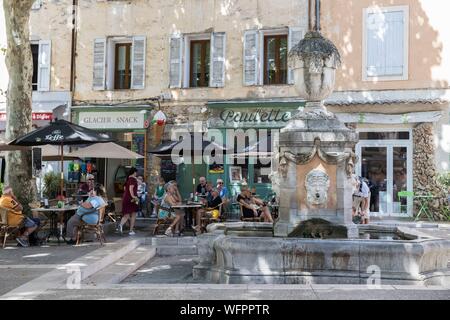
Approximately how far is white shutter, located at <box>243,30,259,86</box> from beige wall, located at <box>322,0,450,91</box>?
237 cm

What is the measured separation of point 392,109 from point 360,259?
1205 centimetres

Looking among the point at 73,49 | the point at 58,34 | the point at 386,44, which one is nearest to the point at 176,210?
the point at 386,44

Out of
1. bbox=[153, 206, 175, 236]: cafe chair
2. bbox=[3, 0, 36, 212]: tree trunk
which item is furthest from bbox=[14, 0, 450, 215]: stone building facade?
bbox=[3, 0, 36, 212]: tree trunk

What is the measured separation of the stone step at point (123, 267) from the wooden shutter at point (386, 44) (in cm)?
1101

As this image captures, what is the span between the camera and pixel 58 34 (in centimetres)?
2098

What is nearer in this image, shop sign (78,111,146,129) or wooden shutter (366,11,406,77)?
wooden shutter (366,11,406,77)

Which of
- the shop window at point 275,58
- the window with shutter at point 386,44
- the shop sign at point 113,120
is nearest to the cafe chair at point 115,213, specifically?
the shop sign at point 113,120

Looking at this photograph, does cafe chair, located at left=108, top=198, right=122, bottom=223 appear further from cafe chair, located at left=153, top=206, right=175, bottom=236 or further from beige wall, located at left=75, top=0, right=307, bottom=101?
beige wall, located at left=75, top=0, right=307, bottom=101

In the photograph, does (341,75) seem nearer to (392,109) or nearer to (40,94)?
(392,109)

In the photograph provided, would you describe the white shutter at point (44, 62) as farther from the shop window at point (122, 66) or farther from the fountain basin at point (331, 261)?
the fountain basin at point (331, 261)

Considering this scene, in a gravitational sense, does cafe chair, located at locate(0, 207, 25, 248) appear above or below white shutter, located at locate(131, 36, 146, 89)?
below

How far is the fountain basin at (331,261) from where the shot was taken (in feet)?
22.8

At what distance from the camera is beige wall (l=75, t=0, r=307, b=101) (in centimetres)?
1917

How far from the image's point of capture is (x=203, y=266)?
8.06m
